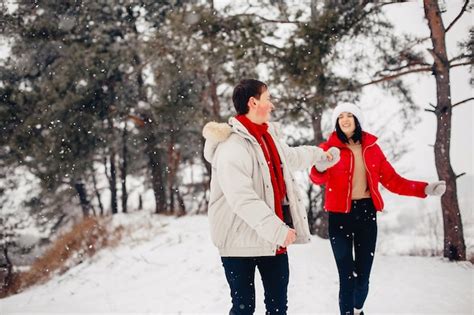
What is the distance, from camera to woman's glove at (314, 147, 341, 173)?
11.8 feet

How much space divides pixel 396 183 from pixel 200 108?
10.8m

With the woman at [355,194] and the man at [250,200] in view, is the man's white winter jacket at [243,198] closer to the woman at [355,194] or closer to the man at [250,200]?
the man at [250,200]

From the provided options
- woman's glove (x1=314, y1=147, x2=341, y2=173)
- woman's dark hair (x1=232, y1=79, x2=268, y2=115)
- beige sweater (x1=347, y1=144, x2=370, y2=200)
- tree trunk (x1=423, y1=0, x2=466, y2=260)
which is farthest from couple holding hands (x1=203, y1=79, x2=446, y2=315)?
tree trunk (x1=423, y1=0, x2=466, y2=260)

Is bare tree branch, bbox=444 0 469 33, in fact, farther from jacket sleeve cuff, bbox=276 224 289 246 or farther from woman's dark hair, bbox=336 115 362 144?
jacket sleeve cuff, bbox=276 224 289 246

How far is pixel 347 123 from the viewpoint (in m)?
3.79

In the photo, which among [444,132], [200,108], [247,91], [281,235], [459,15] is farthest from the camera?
[200,108]

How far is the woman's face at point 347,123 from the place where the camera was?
3791 millimetres

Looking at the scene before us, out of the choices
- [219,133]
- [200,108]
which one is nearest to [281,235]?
[219,133]

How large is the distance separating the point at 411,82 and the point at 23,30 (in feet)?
36.3

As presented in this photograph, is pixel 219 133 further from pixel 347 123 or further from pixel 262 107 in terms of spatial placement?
pixel 347 123

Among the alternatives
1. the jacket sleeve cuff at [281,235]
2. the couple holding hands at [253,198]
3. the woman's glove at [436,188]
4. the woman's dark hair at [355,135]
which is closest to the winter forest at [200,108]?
the woman's glove at [436,188]

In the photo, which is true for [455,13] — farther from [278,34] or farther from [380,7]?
[278,34]

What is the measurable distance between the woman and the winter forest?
1.47m

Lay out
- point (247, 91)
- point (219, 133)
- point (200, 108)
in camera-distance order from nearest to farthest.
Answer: point (219, 133)
point (247, 91)
point (200, 108)
